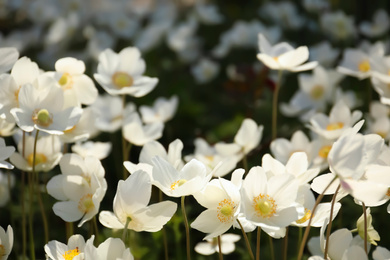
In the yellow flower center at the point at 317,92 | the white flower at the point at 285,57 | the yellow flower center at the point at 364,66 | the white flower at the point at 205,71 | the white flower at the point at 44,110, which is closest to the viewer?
the white flower at the point at 44,110

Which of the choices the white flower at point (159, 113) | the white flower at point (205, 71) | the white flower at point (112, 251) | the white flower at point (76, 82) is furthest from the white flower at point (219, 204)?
the white flower at point (205, 71)

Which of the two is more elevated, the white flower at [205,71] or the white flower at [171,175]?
the white flower at [171,175]

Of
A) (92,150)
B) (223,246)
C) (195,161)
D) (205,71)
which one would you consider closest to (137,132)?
(92,150)

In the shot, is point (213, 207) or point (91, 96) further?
point (91, 96)

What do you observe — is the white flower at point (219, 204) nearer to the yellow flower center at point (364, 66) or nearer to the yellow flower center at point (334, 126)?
the yellow flower center at point (334, 126)

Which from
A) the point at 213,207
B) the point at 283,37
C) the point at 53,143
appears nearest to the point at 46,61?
the point at 283,37

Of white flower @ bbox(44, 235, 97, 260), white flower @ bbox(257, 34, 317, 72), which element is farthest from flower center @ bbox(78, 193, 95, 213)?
white flower @ bbox(257, 34, 317, 72)

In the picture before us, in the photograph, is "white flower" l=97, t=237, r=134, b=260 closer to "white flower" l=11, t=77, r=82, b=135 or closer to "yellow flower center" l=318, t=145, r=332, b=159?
"white flower" l=11, t=77, r=82, b=135

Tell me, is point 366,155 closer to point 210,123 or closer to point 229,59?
point 210,123
